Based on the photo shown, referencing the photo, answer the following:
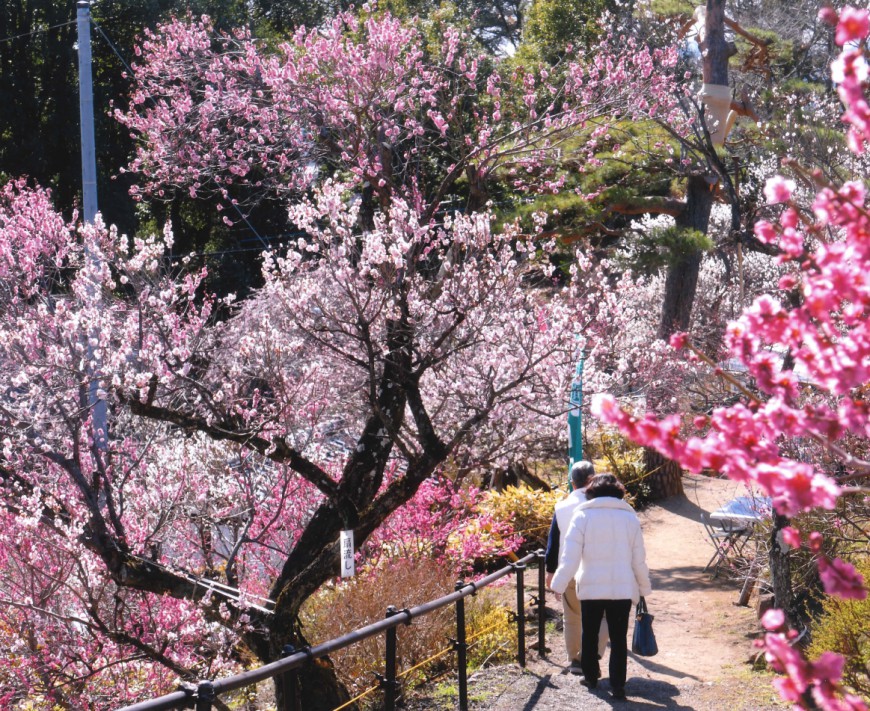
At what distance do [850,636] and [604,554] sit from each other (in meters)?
1.46

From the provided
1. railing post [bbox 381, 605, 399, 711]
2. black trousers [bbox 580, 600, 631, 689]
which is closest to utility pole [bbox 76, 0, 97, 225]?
railing post [bbox 381, 605, 399, 711]

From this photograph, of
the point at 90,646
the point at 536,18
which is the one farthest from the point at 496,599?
the point at 536,18

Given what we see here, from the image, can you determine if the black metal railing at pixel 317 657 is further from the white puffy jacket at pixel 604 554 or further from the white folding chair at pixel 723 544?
the white folding chair at pixel 723 544

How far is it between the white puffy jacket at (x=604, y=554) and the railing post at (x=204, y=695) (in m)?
3.21

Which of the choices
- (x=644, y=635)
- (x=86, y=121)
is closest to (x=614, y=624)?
(x=644, y=635)

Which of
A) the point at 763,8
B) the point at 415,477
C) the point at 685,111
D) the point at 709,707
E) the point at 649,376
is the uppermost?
the point at 763,8

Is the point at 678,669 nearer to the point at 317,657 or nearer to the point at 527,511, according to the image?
the point at 317,657

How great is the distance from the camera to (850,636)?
567 centimetres

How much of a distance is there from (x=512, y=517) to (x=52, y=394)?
22.0ft

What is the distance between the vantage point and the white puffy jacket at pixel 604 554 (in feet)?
20.1

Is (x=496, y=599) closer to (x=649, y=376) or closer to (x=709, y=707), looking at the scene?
(x=709, y=707)

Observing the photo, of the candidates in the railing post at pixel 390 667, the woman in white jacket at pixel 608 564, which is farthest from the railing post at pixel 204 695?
the woman in white jacket at pixel 608 564

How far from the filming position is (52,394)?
240 inches

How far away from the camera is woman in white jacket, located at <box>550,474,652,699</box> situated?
6.15 meters
